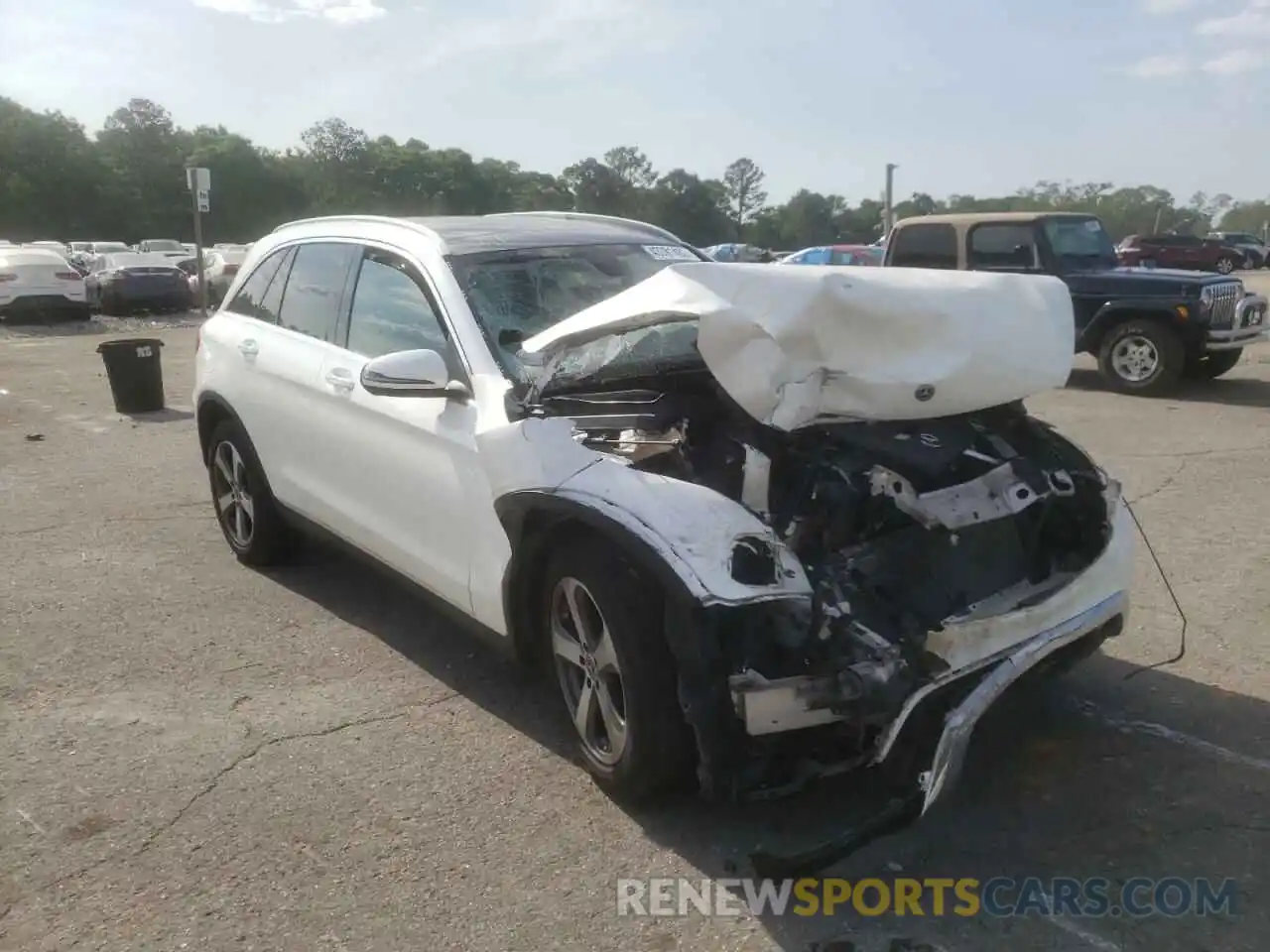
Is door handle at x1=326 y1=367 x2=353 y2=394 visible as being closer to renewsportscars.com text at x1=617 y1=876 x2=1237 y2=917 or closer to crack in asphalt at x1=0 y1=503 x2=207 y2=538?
renewsportscars.com text at x1=617 y1=876 x2=1237 y2=917

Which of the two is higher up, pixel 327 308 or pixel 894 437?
pixel 327 308

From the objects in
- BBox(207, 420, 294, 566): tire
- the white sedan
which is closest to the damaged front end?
BBox(207, 420, 294, 566): tire

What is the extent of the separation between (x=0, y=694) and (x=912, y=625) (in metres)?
3.62

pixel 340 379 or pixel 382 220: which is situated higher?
pixel 382 220

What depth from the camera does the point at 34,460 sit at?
891 centimetres

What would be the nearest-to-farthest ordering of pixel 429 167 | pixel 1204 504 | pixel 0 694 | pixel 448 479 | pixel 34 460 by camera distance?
pixel 448 479
pixel 0 694
pixel 1204 504
pixel 34 460
pixel 429 167

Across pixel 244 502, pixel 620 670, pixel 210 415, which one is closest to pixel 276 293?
pixel 210 415

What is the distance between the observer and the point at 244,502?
18.7 feet

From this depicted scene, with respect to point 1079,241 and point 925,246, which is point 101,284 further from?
point 1079,241

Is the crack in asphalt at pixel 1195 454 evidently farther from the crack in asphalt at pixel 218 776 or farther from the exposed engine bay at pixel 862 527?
the crack in asphalt at pixel 218 776

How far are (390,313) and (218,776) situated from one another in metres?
1.88

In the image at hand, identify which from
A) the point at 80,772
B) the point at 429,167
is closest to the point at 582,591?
the point at 80,772

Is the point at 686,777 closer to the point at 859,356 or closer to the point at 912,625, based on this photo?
the point at 912,625

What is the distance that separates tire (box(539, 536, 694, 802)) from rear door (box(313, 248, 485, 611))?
54 cm
